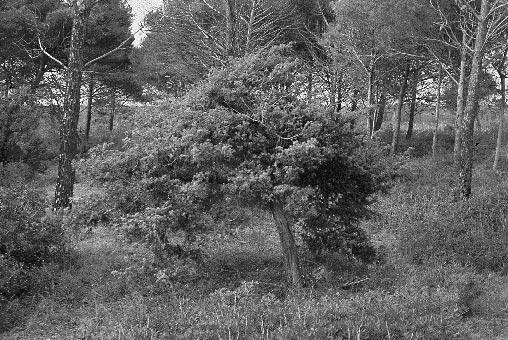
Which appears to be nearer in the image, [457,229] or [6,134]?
[457,229]

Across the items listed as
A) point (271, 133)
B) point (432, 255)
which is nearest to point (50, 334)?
point (271, 133)

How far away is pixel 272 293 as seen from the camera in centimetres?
679

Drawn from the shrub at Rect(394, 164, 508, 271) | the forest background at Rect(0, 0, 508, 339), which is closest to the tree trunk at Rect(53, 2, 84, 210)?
the forest background at Rect(0, 0, 508, 339)

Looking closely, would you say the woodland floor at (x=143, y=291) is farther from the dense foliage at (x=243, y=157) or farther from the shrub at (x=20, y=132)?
the shrub at (x=20, y=132)

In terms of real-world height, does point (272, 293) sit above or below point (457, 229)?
below

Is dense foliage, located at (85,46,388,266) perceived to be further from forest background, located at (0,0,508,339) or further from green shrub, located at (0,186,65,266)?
green shrub, located at (0,186,65,266)

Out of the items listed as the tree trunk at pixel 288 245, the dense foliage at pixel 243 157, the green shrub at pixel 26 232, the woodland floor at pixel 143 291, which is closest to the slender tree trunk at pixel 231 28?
the woodland floor at pixel 143 291

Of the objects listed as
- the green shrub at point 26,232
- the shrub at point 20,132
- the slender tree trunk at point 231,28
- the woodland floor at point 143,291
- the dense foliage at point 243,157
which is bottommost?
the woodland floor at point 143,291

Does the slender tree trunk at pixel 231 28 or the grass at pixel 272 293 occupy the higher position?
the slender tree trunk at pixel 231 28

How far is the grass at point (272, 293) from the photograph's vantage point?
5.34m

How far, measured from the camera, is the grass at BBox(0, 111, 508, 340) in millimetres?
5344

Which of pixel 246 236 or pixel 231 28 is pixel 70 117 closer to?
pixel 246 236

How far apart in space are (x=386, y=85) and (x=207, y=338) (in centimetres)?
1954

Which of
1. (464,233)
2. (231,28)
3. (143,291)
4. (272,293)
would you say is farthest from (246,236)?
(231,28)
